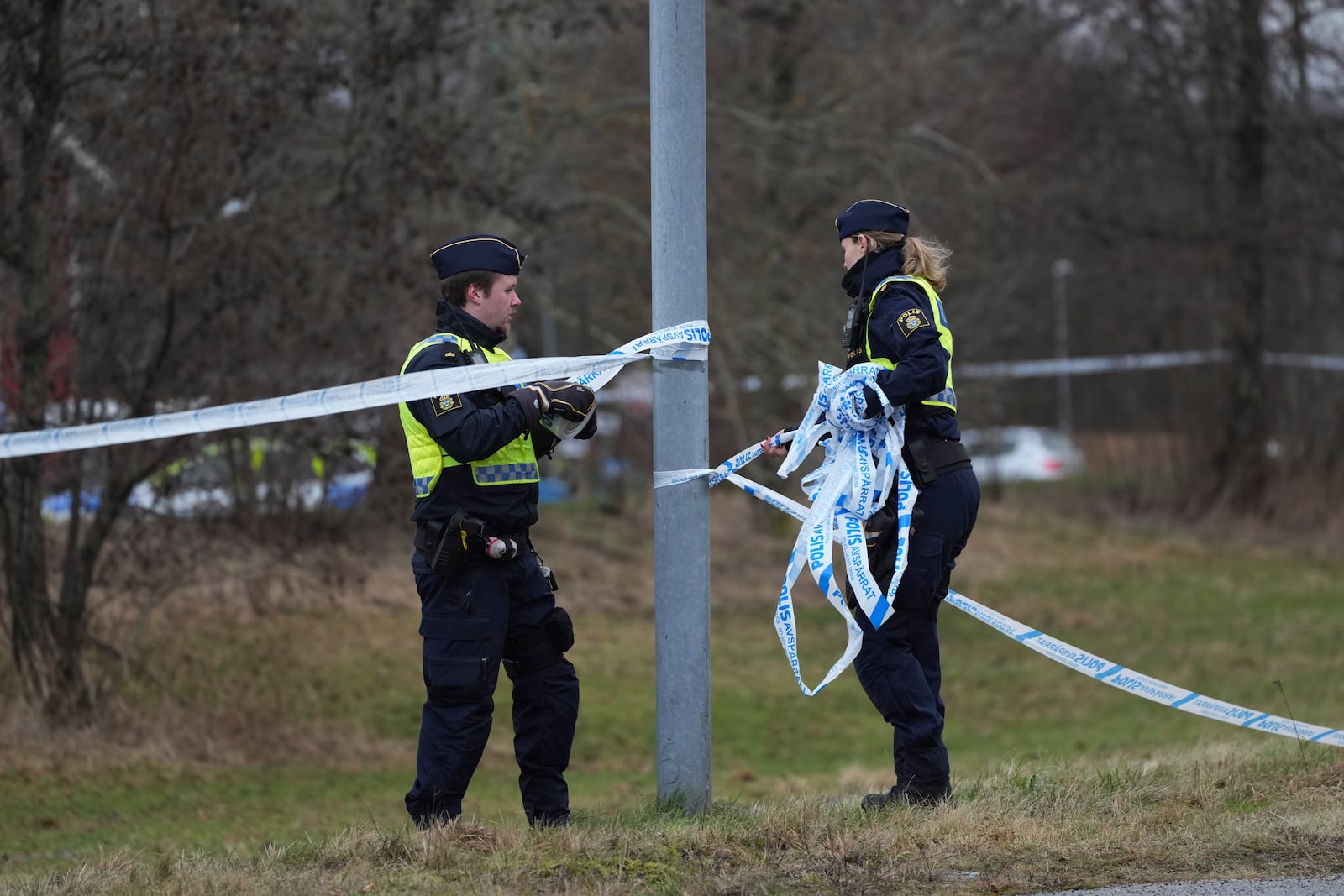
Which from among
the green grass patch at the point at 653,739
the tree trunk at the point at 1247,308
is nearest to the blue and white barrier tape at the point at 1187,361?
the tree trunk at the point at 1247,308

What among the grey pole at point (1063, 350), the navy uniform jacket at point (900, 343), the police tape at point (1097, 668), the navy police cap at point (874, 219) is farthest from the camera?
the grey pole at point (1063, 350)

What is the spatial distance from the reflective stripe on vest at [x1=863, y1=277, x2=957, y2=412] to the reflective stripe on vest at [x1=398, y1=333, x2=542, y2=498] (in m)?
1.17

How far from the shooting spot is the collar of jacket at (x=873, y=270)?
4980 mm

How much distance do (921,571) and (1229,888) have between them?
136 cm

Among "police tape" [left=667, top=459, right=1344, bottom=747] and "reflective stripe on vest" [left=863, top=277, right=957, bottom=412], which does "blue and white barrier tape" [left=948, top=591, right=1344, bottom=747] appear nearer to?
"police tape" [left=667, top=459, right=1344, bottom=747]

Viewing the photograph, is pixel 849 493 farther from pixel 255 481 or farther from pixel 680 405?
pixel 255 481

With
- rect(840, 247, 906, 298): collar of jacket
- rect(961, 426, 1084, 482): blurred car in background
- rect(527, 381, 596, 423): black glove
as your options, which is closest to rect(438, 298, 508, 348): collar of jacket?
rect(527, 381, 596, 423): black glove

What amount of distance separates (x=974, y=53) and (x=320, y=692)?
1251 cm

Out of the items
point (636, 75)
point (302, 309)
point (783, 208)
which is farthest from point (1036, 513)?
point (302, 309)

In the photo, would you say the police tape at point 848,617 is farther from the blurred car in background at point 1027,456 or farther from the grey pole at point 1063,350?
the grey pole at point 1063,350

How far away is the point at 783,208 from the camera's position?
776 inches

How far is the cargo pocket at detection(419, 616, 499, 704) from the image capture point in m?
4.68

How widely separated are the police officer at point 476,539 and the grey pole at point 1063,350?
27438 millimetres

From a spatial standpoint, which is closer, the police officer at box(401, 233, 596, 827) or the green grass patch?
the green grass patch
